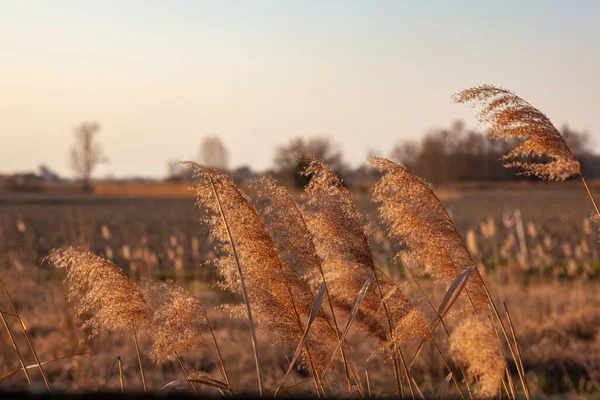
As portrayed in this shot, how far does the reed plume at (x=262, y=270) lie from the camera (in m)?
2.14

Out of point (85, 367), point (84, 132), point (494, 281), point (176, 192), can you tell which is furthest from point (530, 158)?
point (84, 132)

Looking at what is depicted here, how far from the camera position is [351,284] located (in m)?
2.38

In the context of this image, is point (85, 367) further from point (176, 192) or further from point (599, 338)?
point (176, 192)

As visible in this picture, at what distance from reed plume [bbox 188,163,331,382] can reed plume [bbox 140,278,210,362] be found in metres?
0.17

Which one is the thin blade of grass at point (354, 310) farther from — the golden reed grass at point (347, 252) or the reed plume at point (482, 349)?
the reed plume at point (482, 349)

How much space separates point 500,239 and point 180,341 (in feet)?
69.1

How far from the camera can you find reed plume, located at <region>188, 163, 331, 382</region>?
2143mm

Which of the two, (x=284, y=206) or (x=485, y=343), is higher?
(x=284, y=206)

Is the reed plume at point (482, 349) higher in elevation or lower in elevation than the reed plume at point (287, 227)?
lower

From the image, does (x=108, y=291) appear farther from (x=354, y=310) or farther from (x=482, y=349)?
(x=482, y=349)

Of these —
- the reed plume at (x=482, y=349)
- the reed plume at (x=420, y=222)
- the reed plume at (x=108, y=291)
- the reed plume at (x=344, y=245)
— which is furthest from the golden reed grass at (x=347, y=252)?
the reed plume at (x=108, y=291)

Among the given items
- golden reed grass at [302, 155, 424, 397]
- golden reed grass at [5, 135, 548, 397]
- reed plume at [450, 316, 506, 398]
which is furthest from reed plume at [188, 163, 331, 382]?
reed plume at [450, 316, 506, 398]

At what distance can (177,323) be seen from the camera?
2.23 metres

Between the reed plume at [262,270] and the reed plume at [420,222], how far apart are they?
1.18 ft
